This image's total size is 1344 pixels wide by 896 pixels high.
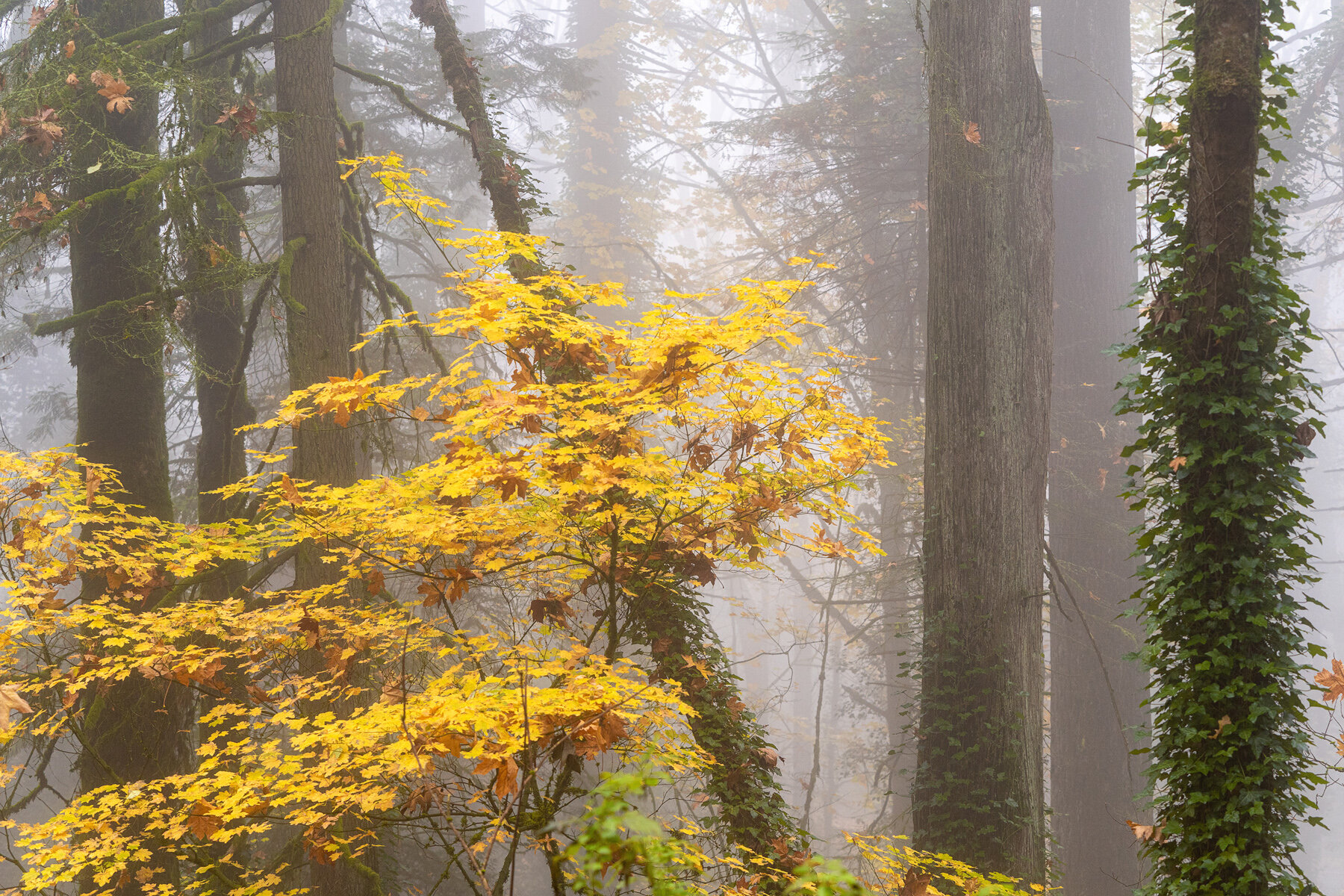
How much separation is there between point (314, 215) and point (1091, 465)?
8588mm

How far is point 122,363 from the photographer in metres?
6.22

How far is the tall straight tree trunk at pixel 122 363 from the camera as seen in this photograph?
5945 mm

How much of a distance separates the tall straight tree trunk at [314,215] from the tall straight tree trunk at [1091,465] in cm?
689

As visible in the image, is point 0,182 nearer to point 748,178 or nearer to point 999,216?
point 999,216

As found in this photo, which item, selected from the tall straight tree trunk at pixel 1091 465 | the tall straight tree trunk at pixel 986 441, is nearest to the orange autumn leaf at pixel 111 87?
the tall straight tree trunk at pixel 986 441

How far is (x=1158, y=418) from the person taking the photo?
391cm

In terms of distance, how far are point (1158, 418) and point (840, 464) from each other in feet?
5.34

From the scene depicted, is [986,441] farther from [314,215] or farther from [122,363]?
[122,363]

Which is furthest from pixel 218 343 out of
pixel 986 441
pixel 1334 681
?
pixel 1334 681

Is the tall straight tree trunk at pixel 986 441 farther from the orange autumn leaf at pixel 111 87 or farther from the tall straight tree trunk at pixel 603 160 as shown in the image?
the tall straight tree trunk at pixel 603 160

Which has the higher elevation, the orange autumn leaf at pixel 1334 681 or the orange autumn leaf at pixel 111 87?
the orange autumn leaf at pixel 111 87

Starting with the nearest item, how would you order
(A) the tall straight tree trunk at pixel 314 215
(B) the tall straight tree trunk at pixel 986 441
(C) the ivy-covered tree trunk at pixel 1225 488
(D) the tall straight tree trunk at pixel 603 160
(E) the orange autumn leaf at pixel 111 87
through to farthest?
(C) the ivy-covered tree trunk at pixel 1225 488
(E) the orange autumn leaf at pixel 111 87
(B) the tall straight tree trunk at pixel 986 441
(A) the tall straight tree trunk at pixel 314 215
(D) the tall straight tree trunk at pixel 603 160

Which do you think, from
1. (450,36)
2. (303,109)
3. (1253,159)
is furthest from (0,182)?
(1253,159)

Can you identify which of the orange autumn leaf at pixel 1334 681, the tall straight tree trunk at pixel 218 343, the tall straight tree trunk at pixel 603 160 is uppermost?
the tall straight tree trunk at pixel 603 160
